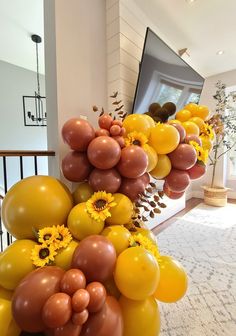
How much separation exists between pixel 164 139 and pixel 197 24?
2.15 metres

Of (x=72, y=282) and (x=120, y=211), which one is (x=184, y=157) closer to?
(x=120, y=211)

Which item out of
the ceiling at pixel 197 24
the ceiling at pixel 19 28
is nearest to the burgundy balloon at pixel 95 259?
the ceiling at pixel 197 24

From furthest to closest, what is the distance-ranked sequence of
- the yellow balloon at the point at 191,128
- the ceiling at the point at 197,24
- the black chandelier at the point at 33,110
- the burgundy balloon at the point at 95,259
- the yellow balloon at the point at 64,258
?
the black chandelier at the point at 33,110 < the ceiling at the point at 197,24 < the yellow balloon at the point at 191,128 < the yellow balloon at the point at 64,258 < the burgundy balloon at the point at 95,259

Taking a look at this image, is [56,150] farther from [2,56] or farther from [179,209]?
[2,56]

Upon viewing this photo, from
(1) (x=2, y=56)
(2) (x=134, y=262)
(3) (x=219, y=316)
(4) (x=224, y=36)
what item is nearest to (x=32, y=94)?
(1) (x=2, y=56)

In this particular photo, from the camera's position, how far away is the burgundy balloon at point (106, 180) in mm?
941

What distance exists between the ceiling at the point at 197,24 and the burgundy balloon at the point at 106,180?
1963 millimetres

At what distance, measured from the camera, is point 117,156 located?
0.92m

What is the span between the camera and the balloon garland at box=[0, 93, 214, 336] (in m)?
0.64

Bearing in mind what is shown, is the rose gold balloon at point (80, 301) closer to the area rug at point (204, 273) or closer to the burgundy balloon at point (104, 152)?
the burgundy balloon at point (104, 152)

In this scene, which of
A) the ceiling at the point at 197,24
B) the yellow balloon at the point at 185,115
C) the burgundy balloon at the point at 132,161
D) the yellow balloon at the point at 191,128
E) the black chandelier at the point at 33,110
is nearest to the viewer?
the burgundy balloon at the point at 132,161

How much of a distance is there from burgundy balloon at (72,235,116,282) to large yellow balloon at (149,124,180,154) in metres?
0.60

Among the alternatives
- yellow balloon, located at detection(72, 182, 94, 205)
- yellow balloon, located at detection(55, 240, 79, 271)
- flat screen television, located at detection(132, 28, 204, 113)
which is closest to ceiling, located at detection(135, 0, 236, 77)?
flat screen television, located at detection(132, 28, 204, 113)

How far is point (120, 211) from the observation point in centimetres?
92
